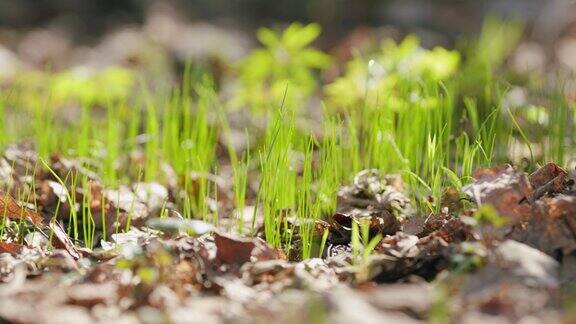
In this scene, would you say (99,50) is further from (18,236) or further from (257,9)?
(18,236)

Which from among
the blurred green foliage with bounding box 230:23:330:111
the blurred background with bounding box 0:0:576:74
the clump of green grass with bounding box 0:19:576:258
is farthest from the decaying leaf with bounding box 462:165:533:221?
the blurred background with bounding box 0:0:576:74

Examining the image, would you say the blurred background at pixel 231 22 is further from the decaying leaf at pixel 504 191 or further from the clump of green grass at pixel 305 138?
the decaying leaf at pixel 504 191

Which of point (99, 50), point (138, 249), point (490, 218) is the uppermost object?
point (490, 218)

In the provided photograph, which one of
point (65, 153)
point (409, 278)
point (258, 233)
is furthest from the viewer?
point (65, 153)

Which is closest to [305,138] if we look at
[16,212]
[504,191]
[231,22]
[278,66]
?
[504,191]

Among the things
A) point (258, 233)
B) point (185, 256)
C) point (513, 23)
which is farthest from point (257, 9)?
point (185, 256)

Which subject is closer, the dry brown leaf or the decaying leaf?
the decaying leaf

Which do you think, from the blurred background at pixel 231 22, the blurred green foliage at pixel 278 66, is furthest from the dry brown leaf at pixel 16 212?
the blurred background at pixel 231 22

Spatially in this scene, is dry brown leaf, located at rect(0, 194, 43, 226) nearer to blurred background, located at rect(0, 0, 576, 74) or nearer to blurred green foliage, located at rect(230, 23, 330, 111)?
blurred green foliage, located at rect(230, 23, 330, 111)
